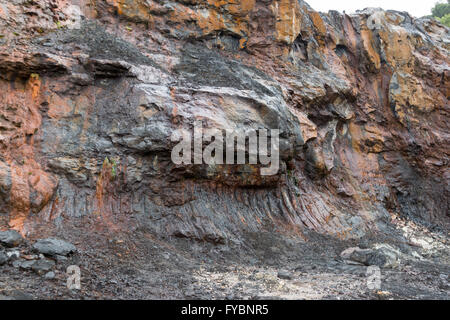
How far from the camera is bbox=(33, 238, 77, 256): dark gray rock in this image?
19.6ft

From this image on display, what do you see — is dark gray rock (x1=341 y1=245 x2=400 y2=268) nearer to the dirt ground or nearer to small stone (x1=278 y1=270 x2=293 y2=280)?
the dirt ground

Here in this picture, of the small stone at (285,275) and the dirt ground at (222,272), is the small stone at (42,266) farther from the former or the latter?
the small stone at (285,275)

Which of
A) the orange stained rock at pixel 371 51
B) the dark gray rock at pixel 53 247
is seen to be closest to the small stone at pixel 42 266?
the dark gray rock at pixel 53 247

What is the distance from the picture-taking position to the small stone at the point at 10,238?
5.94 metres

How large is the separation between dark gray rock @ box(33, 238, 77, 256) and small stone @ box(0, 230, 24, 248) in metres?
0.31

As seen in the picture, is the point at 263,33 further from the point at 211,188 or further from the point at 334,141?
the point at 211,188

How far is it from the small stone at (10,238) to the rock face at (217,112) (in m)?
0.43

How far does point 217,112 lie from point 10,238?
5128 mm

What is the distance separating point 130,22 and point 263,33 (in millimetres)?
4322

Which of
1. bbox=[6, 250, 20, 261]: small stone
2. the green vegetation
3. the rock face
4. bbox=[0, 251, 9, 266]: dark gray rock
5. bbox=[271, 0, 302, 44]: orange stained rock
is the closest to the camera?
bbox=[0, 251, 9, 266]: dark gray rock

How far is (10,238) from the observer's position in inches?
237

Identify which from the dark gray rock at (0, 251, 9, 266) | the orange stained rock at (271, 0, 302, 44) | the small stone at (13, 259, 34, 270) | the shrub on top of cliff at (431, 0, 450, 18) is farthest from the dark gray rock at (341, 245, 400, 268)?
the shrub on top of cliff at (431, 0, 450, 18)

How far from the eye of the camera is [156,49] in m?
10.5

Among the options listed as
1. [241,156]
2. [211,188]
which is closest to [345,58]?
[241,156]
